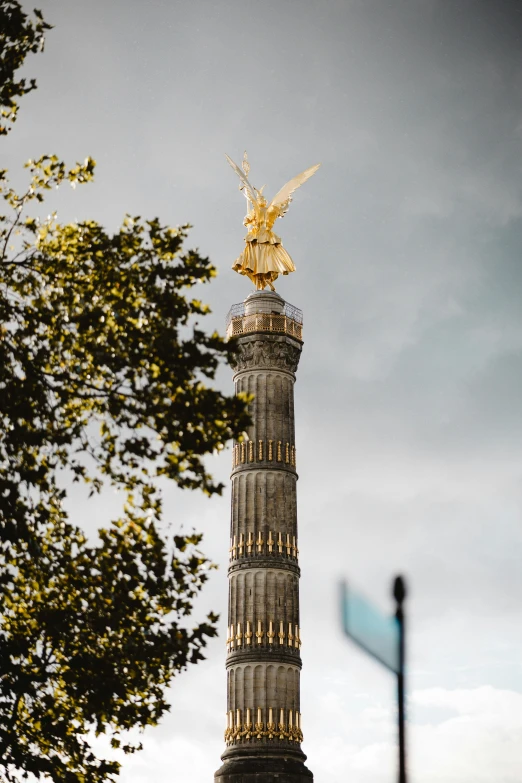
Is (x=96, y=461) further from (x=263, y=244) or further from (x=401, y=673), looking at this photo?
(x=263, y=244)

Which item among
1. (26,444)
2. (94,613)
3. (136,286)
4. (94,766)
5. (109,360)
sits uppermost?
(136,286)

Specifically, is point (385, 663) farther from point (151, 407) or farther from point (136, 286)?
point (136, 286)

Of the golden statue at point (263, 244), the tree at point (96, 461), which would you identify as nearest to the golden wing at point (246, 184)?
the golden statue at point (263, 244)

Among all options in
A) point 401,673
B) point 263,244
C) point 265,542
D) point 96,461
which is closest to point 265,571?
point 265,542

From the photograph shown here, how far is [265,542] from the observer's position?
46375mm

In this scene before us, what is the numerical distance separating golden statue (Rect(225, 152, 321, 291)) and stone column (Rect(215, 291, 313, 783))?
3.85 ft

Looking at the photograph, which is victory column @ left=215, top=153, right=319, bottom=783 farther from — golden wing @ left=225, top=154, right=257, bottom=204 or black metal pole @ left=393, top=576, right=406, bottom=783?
black metal pole @ left=393, top=576, right=406, bottom=783

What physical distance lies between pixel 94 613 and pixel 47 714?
91.2 inches

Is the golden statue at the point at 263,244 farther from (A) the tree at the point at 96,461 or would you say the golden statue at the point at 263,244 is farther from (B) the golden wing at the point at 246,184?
(A) the tree at the point at 96,461

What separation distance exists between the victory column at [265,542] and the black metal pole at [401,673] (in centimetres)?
3342

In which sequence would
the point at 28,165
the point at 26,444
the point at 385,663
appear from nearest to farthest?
the point at 385,663, the point at 26,444, the point at 28,165

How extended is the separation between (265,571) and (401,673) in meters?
39.0

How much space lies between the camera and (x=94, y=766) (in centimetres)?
1858

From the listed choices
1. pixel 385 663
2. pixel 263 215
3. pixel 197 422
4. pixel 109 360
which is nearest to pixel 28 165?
pixel 109 360
